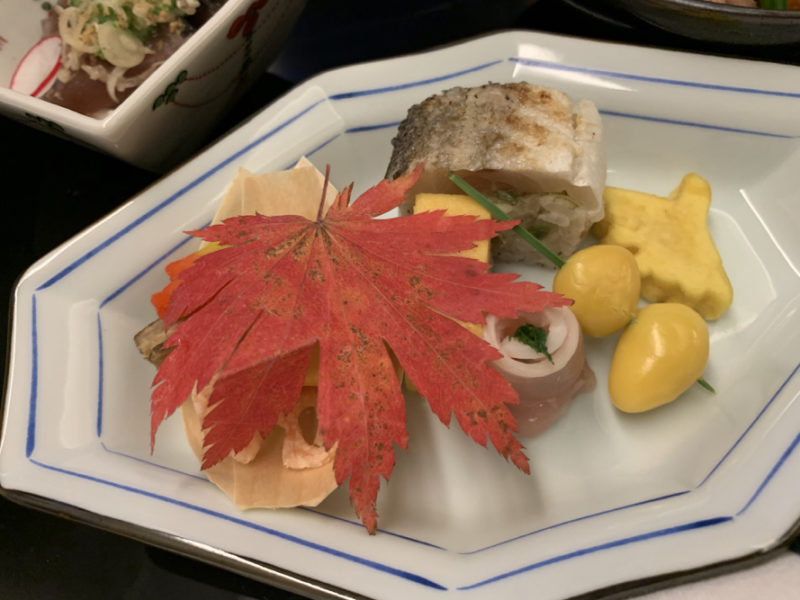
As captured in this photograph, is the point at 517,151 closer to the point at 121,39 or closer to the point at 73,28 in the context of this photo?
the point at 121,39

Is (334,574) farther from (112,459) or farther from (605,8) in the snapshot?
(605,8)

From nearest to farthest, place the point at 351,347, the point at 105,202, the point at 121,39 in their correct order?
the point at 351,347
the point at 121,39
the point at 105,202

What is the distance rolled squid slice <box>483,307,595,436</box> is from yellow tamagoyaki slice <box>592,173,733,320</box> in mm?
246

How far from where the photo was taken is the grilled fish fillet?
1014mm

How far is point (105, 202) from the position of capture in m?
1.37

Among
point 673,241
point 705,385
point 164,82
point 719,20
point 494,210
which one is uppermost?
point 164,82

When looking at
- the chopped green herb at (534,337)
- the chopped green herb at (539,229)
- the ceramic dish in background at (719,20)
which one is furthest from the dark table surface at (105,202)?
the chopped green herb at (534,337)

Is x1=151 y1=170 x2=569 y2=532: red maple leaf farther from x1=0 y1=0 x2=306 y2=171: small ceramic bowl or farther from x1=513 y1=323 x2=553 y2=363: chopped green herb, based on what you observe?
x1=0 y1=0 x2=306 y2=171: small ceramic bowl

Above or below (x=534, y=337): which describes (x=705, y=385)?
below

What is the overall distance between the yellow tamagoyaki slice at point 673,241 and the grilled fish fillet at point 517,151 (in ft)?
0.31

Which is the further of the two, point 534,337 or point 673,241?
point 673,241

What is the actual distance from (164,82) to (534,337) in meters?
0.79

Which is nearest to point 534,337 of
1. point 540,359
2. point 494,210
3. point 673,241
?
point 540,359

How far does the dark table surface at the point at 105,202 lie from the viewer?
103 cm
